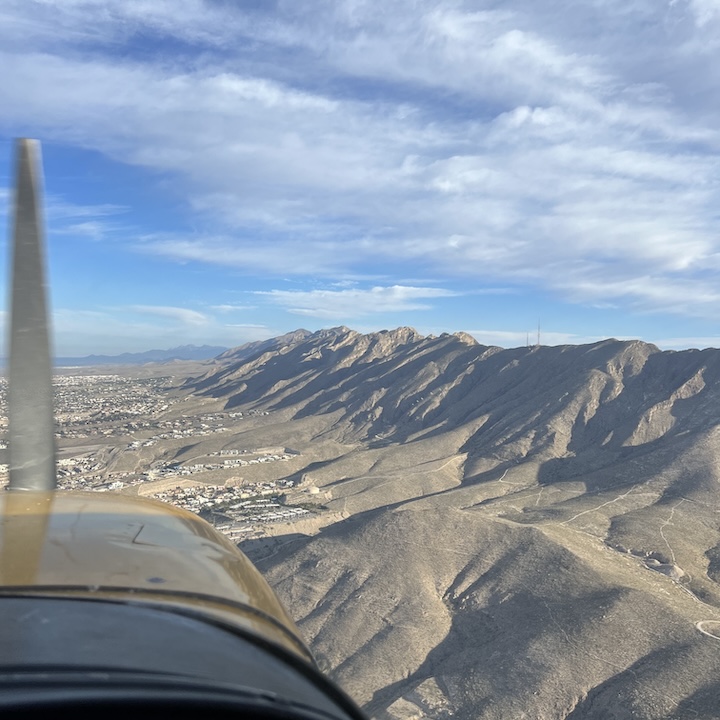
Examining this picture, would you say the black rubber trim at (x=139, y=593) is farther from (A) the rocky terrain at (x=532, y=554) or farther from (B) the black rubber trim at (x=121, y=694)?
(A) the rocky terrain at (x=532, y=554)

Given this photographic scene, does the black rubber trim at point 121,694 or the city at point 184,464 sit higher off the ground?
the black rubber trim at point 121,694

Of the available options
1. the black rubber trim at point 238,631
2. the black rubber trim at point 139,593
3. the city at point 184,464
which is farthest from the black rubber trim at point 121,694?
the city at point 184,464

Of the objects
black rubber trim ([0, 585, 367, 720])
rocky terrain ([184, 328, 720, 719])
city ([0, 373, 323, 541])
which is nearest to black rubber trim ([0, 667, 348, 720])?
black rubber trim ([0, 585, 367, 720])

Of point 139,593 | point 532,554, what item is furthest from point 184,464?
point 139,593

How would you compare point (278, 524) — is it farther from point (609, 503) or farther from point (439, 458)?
point (439, 458)

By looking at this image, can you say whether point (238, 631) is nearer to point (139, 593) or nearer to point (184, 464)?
point (139, 593)

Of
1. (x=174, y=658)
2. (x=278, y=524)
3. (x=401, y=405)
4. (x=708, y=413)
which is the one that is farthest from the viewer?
(x=401, y=405)

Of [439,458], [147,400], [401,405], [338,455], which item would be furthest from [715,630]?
[147,400]

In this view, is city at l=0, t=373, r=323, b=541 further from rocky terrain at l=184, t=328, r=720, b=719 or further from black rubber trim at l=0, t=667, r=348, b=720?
black rubber trim at l=0, t=667, r=348, b=720
